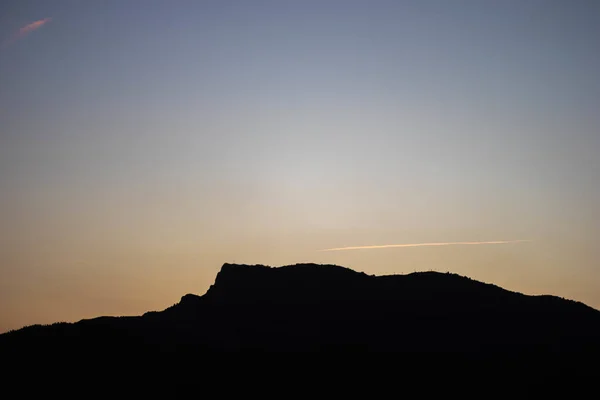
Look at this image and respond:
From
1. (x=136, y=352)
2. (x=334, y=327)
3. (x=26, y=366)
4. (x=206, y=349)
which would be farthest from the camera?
(x=334, y=327)

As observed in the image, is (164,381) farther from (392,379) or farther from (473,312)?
(473,312)

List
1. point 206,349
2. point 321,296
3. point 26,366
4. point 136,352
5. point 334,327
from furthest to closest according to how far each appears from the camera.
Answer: point 321,296 → point 334,327 → point 206,349 → point 136,352 → point 26,366

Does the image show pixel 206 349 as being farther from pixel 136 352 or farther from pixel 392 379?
pixel 392 379

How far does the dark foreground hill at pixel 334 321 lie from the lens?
6700 centimetres

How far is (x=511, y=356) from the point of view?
69.9 metres

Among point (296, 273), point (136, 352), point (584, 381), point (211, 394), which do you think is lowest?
point (584, 381)

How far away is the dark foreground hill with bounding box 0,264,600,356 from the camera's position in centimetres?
6700

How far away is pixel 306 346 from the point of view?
71312mm

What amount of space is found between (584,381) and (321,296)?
3336cm

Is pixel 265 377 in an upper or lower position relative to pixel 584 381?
upper

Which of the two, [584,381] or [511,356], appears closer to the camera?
[584,381]

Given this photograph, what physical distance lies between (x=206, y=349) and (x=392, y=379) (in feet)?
68.6

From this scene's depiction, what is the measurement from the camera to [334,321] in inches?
3041

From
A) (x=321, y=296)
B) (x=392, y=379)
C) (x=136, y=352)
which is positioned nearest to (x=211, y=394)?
(x=136, y=352)
